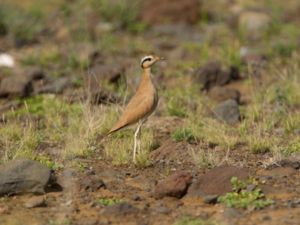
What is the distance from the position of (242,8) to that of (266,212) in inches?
442

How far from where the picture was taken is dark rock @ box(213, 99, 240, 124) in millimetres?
10344

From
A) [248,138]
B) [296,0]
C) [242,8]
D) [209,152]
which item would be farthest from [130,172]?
[296,0]

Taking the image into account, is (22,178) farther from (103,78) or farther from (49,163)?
(103,78)

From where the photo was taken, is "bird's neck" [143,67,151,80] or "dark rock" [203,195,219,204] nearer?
"dark rock" [203,195,219,204]

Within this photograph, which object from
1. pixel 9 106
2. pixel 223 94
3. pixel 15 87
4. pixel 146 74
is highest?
pixel 15 87

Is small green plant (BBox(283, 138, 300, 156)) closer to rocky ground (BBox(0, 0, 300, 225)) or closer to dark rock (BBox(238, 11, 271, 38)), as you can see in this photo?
rocky ground (BBox(0, 0, 300, 225))

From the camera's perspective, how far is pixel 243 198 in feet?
23.2

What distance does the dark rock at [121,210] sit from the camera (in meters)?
6.80

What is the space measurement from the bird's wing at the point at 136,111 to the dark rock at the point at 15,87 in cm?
316

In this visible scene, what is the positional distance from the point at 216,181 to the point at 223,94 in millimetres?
4286

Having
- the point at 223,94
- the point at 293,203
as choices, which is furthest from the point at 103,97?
the point at 293,203

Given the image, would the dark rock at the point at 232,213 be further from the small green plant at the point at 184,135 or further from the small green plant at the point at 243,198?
the small green plant at the point at 184,135

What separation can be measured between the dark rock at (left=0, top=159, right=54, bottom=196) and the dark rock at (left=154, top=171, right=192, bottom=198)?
1.09 metres

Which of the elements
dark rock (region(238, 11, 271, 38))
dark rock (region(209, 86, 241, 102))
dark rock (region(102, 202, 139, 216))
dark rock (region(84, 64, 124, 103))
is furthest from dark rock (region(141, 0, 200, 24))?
dark rock (region(102, 202, 139, 216))
